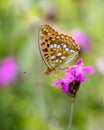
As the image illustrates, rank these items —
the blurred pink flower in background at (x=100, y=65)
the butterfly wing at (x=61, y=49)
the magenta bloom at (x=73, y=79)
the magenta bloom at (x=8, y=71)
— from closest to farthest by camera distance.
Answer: the magenta bloom at (x=73, y=79), the butterfly wing at (x=61, y=49), the magenta bloom at (x=8, y=71), the blurred pink flower in background at (x=100, y=65)

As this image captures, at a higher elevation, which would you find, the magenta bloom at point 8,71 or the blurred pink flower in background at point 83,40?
the blurred pink flower in background at point 83,40

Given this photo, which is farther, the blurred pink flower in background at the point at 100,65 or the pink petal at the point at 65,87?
the blurred pink flower in background at the point at 100,65

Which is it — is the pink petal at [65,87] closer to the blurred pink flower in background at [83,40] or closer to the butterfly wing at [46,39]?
the butterfly wing at [46,39]

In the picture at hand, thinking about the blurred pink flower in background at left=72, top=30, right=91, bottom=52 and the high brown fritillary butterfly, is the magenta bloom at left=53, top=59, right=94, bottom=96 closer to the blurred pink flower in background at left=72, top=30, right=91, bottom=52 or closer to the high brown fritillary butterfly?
the high brown fritillary butterfly

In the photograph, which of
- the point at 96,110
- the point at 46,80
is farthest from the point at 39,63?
the point at 96,110

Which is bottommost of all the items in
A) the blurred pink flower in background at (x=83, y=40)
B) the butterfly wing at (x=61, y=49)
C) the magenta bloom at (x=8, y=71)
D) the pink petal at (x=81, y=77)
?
the pink petal at (x=81, y=77)

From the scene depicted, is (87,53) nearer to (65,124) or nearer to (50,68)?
(65,124)

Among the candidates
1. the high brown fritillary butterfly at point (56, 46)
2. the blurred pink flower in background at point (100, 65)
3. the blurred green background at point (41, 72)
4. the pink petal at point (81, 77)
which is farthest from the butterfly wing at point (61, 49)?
the blurred pink flower in background at point (100, 65)
